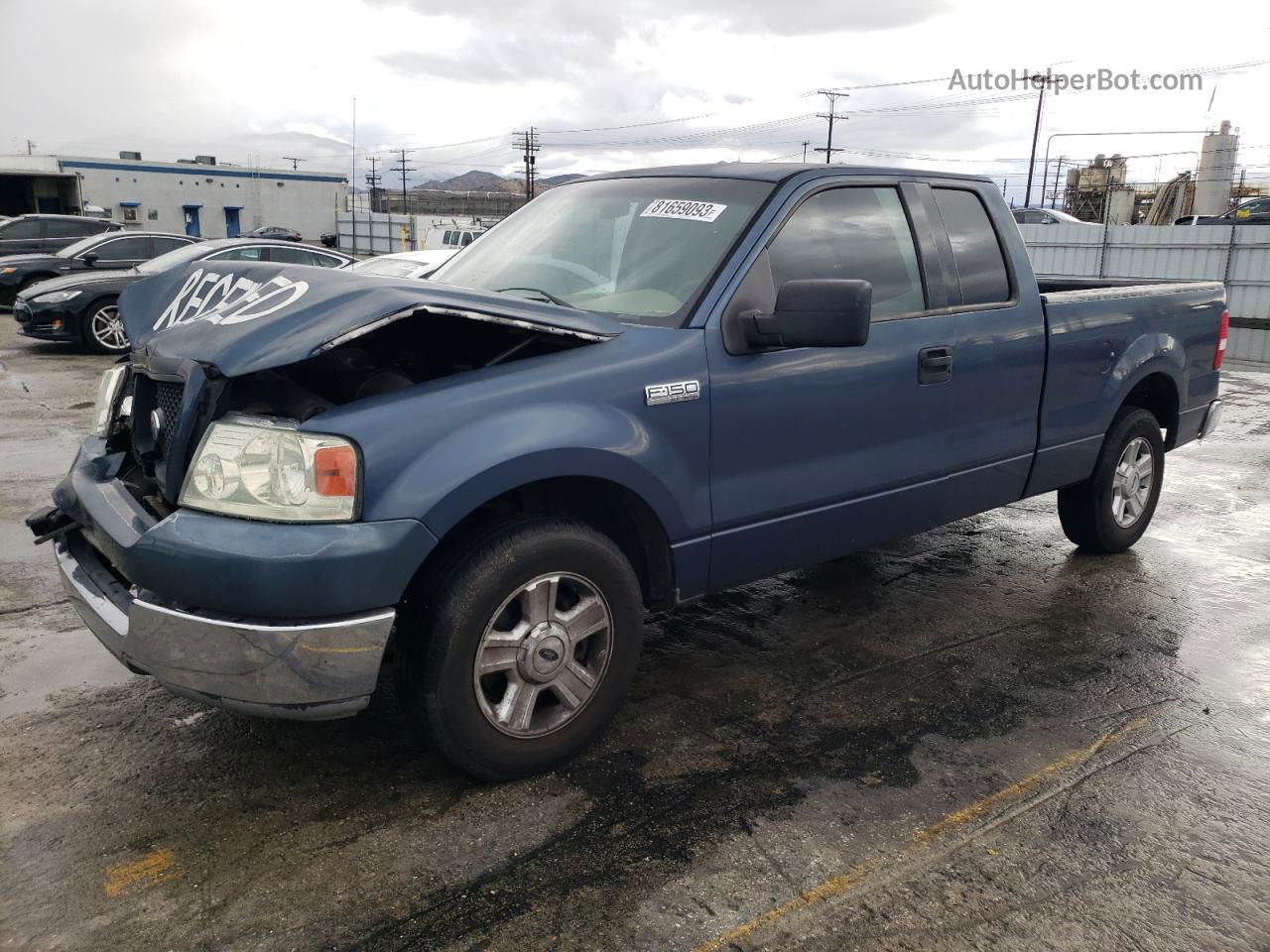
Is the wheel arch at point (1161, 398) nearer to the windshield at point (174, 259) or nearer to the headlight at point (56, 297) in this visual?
the windshield at point (174, 259)

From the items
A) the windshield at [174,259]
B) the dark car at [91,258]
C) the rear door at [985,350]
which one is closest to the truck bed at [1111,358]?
the rear door at [985,350]

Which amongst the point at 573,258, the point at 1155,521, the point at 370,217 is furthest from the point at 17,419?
the point at 370,217

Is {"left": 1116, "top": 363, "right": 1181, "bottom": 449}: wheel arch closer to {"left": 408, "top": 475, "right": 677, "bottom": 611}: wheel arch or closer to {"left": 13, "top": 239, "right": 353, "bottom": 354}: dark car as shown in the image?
{"left": 408, "top": 475, "right": 677, "bottom": 611}: wheel arch

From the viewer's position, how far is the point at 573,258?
12.4 feet

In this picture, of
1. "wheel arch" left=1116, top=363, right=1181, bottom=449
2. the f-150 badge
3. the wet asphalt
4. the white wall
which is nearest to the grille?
the wet asphalt

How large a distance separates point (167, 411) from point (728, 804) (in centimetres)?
204

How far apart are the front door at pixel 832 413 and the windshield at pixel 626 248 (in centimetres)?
18

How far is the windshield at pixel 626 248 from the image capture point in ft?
11.3

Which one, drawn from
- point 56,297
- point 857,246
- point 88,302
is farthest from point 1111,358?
point 56,297

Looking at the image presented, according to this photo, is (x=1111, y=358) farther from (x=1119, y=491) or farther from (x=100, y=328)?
(x=100, y=328)

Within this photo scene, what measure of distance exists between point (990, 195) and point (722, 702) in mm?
2607

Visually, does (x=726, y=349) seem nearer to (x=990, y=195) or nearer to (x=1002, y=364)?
(x=1002, y=364)

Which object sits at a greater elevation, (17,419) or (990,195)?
(990,195)

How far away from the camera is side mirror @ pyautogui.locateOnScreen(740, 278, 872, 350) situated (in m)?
3.07
